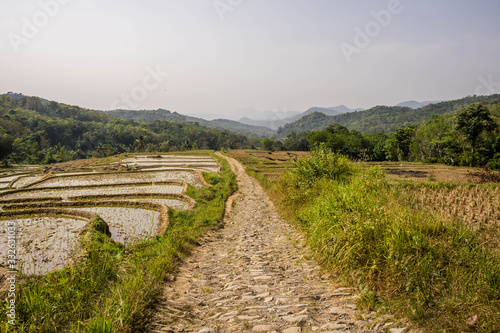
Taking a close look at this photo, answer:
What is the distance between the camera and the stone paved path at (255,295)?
2.99 metres

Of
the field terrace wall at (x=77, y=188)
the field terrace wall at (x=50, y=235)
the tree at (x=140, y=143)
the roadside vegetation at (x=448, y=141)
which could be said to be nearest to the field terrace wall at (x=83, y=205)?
the field terrace wall at (x=50, y=235)

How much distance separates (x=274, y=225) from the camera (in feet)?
30.3

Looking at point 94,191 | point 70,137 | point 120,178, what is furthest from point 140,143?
point 94,191

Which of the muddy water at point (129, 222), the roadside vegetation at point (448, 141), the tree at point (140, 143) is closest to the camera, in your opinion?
the muddy water at point (129, 222)

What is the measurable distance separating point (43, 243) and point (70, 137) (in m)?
81.5

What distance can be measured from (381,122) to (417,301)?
19033cm

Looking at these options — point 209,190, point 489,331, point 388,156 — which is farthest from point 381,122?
point 489,331

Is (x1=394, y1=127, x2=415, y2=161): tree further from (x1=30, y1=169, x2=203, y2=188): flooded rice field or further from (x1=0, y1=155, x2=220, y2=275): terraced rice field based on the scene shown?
(x1=0, y1=155, x2=220, y2=275): terraced rice field

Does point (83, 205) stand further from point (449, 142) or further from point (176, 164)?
point (449, 142)

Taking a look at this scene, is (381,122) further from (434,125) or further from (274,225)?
(274,225)

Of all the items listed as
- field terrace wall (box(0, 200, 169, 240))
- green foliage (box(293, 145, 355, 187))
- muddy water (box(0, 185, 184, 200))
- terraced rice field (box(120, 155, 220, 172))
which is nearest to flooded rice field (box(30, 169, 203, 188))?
muddy water (box(0, 185, 184, 200))

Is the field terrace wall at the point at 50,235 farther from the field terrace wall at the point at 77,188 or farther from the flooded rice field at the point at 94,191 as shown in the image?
the field terrace wall at the point at 77,188

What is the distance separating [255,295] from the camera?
389 cm

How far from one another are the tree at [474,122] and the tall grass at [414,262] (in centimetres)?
3945
